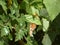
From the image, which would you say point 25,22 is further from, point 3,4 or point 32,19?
point 3,4

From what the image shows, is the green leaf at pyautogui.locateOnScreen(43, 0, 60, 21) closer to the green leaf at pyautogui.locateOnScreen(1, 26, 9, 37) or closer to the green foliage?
the green foliage

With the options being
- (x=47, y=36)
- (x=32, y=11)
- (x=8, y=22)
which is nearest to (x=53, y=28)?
(x=47, y=36)

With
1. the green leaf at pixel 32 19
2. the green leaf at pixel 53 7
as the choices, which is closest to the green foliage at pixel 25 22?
the green leaf at pixel 32 19

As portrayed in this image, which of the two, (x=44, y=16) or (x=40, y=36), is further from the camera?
(x=40, y=36)

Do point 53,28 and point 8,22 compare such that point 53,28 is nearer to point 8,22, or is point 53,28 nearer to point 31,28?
point 31,28

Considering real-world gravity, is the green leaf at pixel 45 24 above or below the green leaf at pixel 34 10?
below

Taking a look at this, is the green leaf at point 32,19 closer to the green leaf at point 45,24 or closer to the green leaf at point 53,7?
the green leaf at point 45,24

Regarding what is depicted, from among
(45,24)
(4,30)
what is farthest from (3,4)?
(45,24)

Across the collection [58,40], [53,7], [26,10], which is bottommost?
[58,40]
